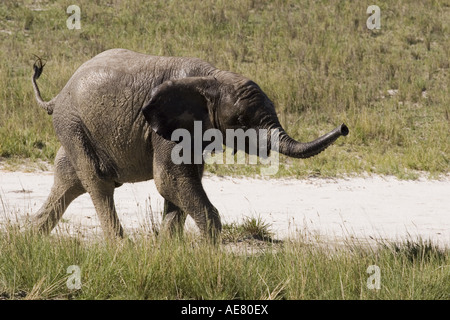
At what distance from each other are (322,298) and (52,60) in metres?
11.7

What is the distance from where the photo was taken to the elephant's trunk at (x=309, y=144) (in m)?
6.08

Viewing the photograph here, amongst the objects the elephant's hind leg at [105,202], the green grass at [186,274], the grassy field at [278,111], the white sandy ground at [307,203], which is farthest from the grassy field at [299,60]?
the green grass at [186,274]

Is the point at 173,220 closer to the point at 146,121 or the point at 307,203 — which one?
the point at 146,121

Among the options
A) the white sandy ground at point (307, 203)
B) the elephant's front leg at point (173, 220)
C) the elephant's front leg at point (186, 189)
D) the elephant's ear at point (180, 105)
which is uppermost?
the elephant's ear at point (180, 105)

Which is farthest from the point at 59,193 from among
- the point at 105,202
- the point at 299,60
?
the point at 299,60

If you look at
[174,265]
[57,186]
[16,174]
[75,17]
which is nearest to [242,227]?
[57,186]

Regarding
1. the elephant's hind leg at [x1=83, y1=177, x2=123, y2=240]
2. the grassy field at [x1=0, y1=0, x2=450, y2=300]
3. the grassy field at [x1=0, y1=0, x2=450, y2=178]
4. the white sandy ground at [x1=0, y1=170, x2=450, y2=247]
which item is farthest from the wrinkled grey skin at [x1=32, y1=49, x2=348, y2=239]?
the grassy field at [x1=0, y1=0, x2=450, y2=178]

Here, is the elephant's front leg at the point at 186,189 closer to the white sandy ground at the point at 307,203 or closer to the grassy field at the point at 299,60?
the white sandy ground at the point at 307,203

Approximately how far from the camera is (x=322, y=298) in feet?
20.3

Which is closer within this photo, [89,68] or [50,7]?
[89,68]

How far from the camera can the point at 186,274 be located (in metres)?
6.37

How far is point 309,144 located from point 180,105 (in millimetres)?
1280

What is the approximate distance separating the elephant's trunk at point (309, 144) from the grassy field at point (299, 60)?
531 centimetres

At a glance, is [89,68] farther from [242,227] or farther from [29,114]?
[29,114]
